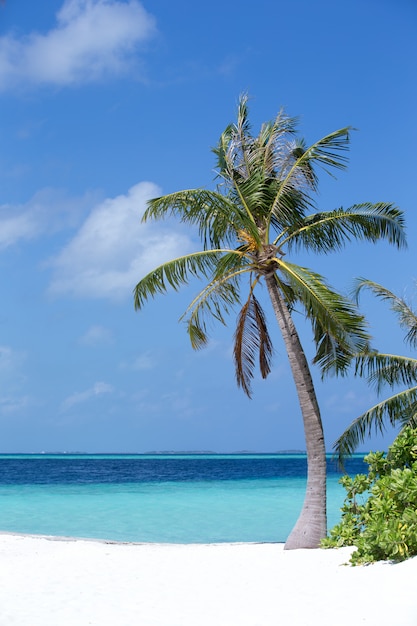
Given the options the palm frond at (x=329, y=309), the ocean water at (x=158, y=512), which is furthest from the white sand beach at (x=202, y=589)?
the ocean water at (x=158, y=512)

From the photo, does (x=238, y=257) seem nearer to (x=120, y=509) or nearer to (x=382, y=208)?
(x=382, y=208)

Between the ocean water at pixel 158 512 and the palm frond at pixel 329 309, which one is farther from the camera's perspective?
the ocean water at pixel 158 512

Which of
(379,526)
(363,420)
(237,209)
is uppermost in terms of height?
(237,209)

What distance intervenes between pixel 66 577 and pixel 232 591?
203 centimetres

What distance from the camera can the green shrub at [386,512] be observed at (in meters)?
7.35

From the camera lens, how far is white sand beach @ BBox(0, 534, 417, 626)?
6.01 meters

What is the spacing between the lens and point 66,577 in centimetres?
792

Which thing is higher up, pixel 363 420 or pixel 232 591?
pixel 363 420

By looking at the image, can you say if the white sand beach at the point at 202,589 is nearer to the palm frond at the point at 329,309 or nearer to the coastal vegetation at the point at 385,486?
the coastal vegetation at the point at 385,486

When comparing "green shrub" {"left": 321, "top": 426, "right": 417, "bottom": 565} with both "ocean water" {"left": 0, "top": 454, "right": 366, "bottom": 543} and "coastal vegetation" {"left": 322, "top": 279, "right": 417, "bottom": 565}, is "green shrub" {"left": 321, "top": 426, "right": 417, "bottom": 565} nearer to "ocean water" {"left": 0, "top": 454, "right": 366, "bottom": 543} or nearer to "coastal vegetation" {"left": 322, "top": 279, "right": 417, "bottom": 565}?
"coastal vegetation" {"left": 322, "top": 279, "right": 417, "bottom": 565}

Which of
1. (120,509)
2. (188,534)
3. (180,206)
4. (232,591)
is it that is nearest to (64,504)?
(120,509)

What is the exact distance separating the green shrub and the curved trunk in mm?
525

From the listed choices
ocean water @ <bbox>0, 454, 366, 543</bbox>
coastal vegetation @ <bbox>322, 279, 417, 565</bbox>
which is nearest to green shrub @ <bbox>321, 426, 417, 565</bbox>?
coastal vegetation @ <bbox>322, 279, 417, 565</bbox>

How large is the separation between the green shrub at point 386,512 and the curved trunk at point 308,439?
52 cm
